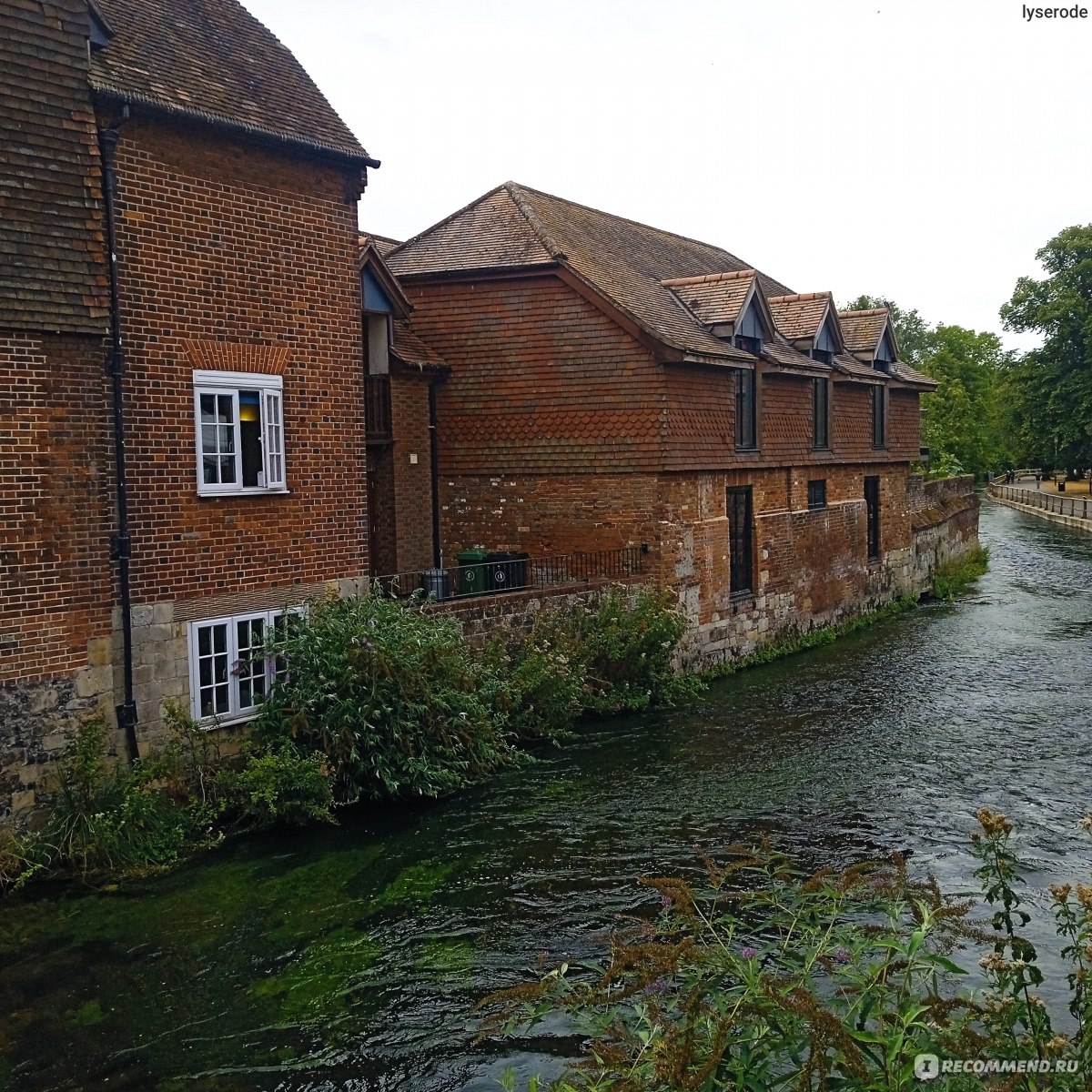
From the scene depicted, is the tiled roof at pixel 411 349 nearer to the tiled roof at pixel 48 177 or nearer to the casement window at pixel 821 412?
the tiled roof at pixel 48 177

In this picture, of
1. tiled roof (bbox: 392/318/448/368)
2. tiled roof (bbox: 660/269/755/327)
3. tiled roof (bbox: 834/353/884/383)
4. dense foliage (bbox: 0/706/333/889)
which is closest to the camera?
dense foliage (bbox: 0/706/333/889)

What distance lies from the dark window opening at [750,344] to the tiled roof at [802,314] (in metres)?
3.18

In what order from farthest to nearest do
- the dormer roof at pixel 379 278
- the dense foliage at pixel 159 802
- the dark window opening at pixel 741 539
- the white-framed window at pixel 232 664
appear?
the dark window opening at pixel 741 539 → the dormer roof at pixel 379 278 → the white-framed window at pixel 232 664 → the dense foliage at pixel 159 802

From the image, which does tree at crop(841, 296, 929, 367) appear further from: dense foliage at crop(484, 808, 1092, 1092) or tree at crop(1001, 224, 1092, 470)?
dense foliage at crop(484, 808, 1092, 1092)

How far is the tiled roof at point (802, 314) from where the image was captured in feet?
90.0

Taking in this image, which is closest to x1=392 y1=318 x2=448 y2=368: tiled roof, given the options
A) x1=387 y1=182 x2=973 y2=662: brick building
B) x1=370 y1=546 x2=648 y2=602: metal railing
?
x1=387 y1=182 x2=973 y2=662: brick building

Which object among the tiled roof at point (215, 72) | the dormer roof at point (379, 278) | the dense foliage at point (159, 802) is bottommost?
the dense foliage at point (159, 802)

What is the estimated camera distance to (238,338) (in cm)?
→ 1410

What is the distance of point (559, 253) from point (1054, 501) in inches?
1859

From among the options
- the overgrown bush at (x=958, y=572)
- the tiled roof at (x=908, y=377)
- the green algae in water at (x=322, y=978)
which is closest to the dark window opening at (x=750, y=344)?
the tiled roof at (x=908, y=377)

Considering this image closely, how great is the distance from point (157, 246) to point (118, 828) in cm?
652

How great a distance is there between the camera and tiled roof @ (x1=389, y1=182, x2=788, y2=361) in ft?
70.7

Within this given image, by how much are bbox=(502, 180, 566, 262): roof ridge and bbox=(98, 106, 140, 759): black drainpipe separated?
10.1 m

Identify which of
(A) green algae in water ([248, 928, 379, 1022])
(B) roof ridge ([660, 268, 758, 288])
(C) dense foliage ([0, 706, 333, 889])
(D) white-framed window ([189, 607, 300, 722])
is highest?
(B) roof ridge ([660, 268, 758, 288])
